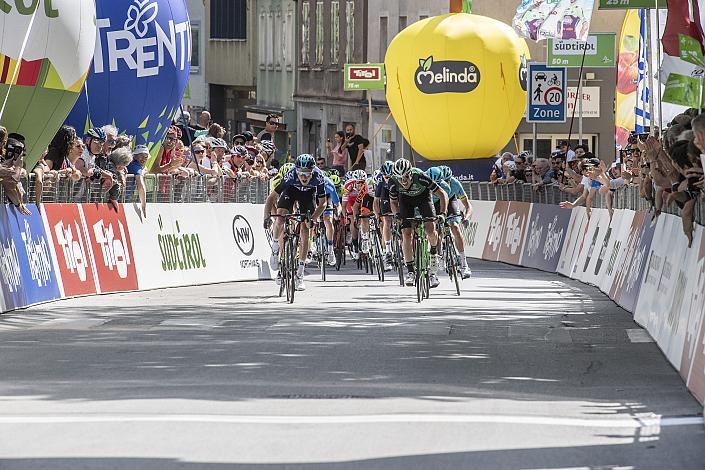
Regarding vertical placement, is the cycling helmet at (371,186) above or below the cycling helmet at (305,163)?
below

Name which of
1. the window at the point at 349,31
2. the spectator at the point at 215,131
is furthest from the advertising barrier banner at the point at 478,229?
the window at the point at 349,31

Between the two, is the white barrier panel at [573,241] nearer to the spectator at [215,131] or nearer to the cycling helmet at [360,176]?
the cycling helmet at [360,176]

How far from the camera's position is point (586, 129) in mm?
54844

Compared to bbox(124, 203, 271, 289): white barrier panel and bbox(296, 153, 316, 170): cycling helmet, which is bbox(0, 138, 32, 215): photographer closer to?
bbox(296, 153, 316, 170): cycling helmet

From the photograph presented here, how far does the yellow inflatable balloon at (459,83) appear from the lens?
45.9 m

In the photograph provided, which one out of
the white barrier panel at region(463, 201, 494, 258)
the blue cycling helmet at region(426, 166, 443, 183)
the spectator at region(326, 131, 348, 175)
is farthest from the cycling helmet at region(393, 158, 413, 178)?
the spectator at region(326, 131, 348, 175)

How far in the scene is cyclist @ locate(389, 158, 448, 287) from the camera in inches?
931

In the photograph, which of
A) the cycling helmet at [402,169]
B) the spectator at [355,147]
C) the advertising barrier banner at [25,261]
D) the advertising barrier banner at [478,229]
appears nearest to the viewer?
the advertising barrier banner at [25,261]

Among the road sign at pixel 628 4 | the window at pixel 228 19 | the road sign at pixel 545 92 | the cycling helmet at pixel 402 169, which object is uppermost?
the window at pixel 228 19

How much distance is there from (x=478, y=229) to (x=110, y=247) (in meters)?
18.1

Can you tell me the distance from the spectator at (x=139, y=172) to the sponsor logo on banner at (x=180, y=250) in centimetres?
80

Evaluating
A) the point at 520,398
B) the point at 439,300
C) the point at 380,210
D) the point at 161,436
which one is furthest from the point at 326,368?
the point at 380,210

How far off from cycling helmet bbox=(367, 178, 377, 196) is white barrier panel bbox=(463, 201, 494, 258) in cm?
784

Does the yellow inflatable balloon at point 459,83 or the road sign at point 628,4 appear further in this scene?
the yellow inflatable balloon at point 459,83
